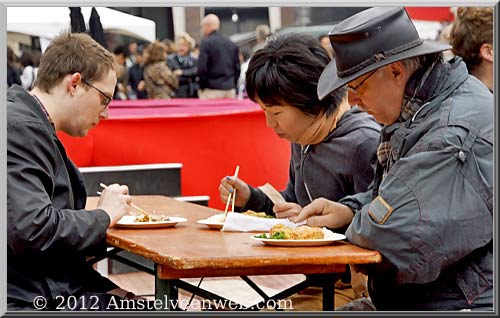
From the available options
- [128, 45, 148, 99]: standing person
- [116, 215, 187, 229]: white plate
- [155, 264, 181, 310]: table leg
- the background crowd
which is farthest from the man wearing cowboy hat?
[128, 45, 148, 99]: standing person

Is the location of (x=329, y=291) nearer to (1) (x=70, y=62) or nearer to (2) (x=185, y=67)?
(1) (x=70, y=62)

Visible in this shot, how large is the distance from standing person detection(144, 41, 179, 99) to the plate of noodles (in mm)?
8094

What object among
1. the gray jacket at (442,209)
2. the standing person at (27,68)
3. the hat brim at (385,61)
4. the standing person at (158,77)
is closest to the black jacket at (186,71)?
the standing person at (158,77)

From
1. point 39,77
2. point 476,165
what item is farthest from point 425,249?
point 39,77

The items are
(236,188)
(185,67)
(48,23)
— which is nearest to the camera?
(236,188)

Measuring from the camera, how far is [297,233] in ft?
8.75

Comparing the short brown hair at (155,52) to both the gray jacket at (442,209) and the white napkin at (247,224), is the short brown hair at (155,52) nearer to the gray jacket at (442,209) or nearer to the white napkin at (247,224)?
the white napkin at (247,224)

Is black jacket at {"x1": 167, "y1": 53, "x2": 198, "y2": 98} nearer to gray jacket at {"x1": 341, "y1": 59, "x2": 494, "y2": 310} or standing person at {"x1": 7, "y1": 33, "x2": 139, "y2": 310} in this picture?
standing person at {"x1": 7, "y1": 33, "x2": 139, "y2": 310}

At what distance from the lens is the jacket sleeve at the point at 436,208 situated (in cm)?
248

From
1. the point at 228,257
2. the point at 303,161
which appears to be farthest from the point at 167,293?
the point at 303,161

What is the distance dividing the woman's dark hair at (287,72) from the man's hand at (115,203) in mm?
543

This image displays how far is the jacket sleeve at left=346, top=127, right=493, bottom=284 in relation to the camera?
248cm

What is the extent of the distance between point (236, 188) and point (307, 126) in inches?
15.0

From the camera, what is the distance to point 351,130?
3.45 metres
